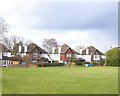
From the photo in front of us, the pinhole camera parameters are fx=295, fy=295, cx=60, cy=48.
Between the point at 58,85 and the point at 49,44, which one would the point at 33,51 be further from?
the point at 58,85

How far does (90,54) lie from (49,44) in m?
19.0

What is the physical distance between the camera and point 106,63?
9275 centimetres

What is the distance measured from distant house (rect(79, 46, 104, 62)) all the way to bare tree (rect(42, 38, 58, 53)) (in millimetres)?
14093

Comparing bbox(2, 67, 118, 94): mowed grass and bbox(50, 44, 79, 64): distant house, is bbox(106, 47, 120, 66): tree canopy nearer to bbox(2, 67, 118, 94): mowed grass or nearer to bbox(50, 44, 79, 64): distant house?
bbox(50, 44, 79, 64): distant house

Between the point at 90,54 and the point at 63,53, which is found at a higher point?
the point at 63,53

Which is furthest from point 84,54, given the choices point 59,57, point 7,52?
point 7,52

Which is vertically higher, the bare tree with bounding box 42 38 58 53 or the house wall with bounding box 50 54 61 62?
the bare tree with bounding box 42 38 58 53

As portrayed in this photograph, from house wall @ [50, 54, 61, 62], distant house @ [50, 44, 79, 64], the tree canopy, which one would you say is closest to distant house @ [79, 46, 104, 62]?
distant house @ [50, 44, 79, 64]

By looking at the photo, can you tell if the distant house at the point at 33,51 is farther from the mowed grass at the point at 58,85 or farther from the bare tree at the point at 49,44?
the mowed grass at the point at 58,85

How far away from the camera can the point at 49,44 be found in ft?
380

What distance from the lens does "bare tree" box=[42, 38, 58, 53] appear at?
114 meters

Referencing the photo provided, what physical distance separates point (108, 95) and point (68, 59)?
3837 inches

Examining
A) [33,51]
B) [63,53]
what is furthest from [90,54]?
[33,51]

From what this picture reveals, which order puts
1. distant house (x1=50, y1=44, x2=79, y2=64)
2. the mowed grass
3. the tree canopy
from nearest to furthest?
the mowed grass
the tree canopy
distant house (x1=50, y1=44, x2=79, y2=64)
